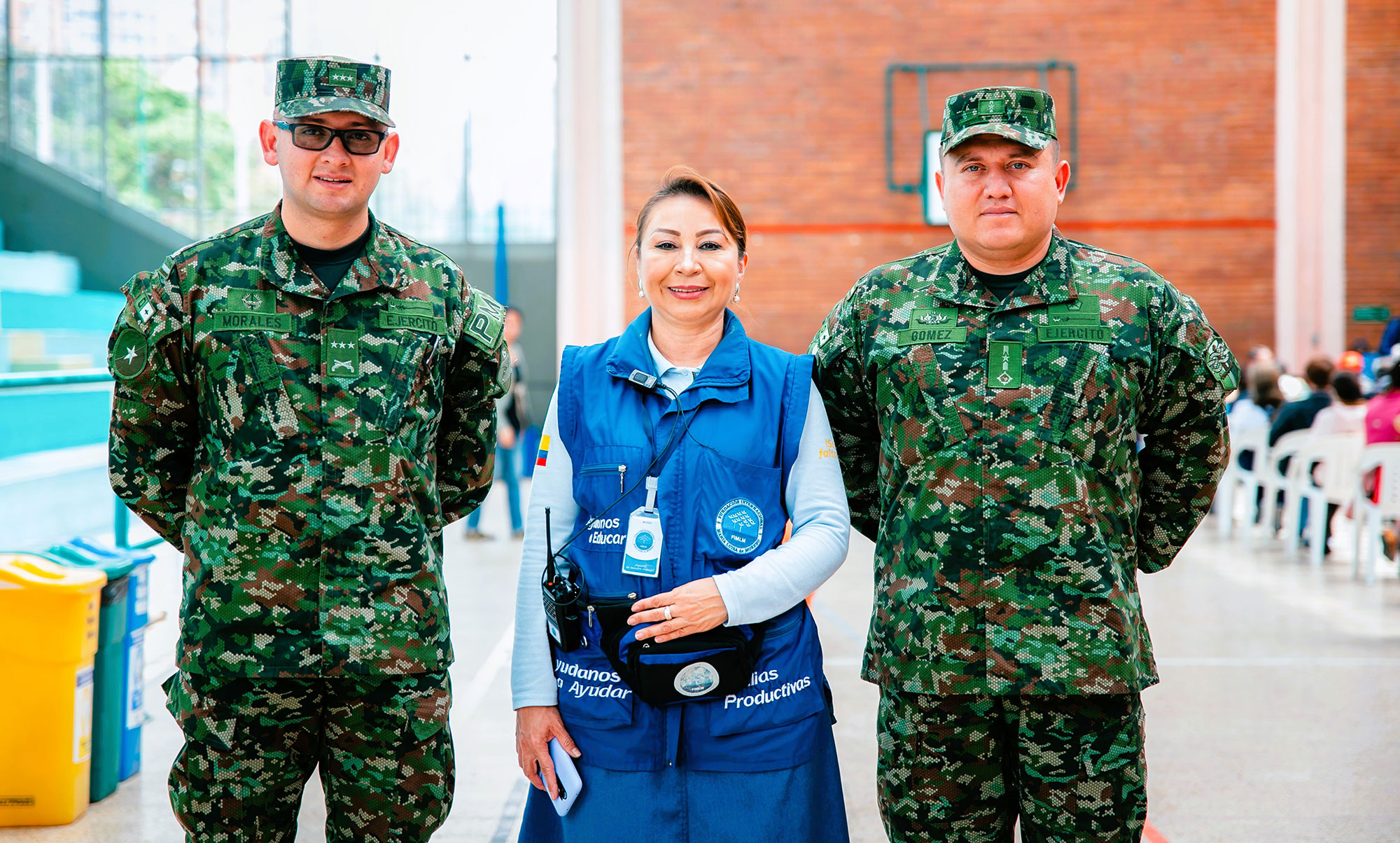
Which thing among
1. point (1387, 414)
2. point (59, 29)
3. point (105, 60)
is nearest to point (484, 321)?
point (1387, 414)

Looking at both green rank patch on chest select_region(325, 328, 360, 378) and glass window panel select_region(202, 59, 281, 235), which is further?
glass window panel select_region(202, 59, 281, 235)

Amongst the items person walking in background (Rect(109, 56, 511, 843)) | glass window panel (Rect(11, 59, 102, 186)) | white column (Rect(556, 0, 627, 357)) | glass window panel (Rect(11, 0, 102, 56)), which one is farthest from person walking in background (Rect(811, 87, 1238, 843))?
glass window panel (Rect(11, 0, 102, 56))

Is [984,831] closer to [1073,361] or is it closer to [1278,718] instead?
[1073,361]

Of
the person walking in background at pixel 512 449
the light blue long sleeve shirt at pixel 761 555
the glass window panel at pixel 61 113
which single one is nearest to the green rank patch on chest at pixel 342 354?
the light blue long sleeve shirt at pixel 761 555

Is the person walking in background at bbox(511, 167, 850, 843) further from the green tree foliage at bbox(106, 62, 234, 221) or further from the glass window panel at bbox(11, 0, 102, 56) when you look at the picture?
the glass window panel at bbox(11, 0, 102, 56)

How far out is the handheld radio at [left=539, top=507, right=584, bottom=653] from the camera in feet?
5.69

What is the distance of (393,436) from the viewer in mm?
1915

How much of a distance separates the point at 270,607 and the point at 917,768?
3.70ft

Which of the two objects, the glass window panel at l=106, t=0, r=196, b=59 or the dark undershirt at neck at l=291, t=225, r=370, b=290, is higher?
the glass window panel at l=106, t=0, r=196, b=59

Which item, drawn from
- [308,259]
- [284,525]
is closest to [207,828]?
[284,525]

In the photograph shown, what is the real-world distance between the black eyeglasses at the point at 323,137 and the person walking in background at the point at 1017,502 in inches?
37.9

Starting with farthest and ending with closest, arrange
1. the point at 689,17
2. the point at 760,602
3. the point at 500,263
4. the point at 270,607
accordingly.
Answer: the point at 689,17
the point at 500,263
the point at 270,607
the point at 760,602

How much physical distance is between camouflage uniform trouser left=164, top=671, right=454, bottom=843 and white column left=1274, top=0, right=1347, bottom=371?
12940 mm

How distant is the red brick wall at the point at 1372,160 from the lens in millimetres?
12516
